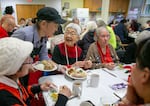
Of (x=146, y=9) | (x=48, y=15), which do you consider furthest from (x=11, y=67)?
(x=146, y=9)

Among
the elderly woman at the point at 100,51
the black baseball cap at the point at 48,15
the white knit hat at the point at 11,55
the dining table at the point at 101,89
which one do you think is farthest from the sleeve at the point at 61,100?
the elderly woman at the point at 100,51

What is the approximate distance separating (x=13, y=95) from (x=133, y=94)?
2.04 feet

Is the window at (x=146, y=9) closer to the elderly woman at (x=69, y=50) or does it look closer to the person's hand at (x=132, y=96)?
the elderly woman at (x=69, y=50)

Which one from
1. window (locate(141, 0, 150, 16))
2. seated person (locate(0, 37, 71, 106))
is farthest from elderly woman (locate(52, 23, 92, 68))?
window (locate(141, 0, 150, 16))

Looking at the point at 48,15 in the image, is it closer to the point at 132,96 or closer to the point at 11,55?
the point at 11,55

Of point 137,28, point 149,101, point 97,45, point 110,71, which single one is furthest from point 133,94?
point 137,28

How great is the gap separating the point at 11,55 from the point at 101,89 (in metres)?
0.85

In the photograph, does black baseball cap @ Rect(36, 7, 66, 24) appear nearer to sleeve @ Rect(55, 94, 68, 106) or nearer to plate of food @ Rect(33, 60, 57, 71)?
plate of food @ Rect(33, 60, 57, 71)

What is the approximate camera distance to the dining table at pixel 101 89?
120 centimetres

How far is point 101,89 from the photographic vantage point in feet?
4.61

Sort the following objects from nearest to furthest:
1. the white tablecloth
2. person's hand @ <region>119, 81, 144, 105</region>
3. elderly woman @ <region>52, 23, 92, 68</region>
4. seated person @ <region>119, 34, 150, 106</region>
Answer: seated person @ <region>119, 34, 150, 106</region> → person's hand @ <region>119, 81, 144, 105</region> → the white tablecloth → elderly woman @ <region>52, 23, 92, 68</region>

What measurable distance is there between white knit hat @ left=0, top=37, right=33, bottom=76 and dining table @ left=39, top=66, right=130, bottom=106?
434mm

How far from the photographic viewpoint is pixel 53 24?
1.70 m

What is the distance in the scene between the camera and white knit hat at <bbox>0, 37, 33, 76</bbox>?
0.85 meters
